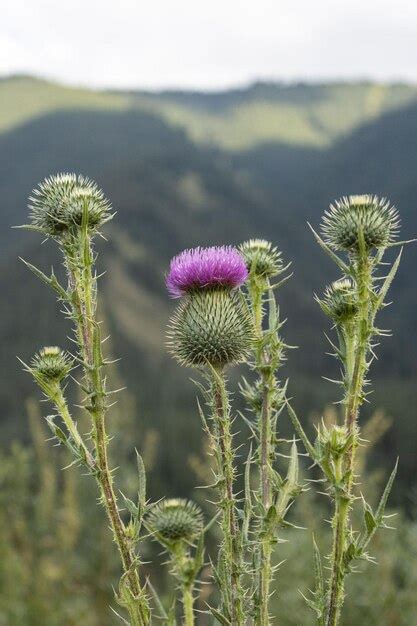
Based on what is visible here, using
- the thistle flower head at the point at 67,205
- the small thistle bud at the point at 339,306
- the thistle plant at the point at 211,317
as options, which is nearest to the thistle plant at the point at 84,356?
the thistle flower head at the point at 67,205

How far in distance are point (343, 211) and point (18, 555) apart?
8.38 meters

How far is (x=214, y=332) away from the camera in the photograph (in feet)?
9.05

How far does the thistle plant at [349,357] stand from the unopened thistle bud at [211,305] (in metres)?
0.38

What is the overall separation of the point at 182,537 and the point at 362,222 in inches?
49.2

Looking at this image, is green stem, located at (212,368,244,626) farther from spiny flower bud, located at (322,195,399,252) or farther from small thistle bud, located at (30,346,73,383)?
spiny flower bud, located at (322,195,399,252)

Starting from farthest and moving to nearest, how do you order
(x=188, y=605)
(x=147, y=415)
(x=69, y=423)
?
(x=147, y=415), (x=69, y=423), (x=188, y=605)

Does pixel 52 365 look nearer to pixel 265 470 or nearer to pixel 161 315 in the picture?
pixel 265 470

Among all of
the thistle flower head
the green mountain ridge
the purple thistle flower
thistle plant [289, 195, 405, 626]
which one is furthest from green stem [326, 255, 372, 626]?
the green mountain ridge

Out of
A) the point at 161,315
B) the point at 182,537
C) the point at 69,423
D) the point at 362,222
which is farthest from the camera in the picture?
the point at 161,315

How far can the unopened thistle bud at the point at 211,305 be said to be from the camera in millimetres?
2717

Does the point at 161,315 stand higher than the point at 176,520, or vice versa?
the point at 161,315

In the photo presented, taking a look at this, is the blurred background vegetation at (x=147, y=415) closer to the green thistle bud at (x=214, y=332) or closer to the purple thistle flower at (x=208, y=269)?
the purple thistle flower at (x=208, y=269)

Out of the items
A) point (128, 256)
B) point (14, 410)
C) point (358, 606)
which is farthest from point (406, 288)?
point (358, 606)

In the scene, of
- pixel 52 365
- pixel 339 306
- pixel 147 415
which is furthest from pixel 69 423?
pixel 147 415
